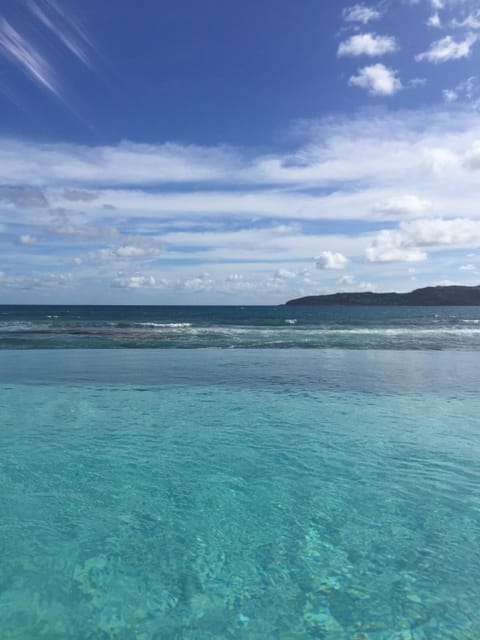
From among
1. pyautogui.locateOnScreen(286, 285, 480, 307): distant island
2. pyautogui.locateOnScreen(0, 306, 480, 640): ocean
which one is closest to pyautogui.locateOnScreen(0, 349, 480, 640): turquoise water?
pyautogui.locateOnScreen(0, 306, 480, 640): ocean

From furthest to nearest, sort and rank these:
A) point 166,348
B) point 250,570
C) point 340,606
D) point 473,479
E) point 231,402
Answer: point 166,348 < point 231,402 < point 473,479 < point 250,570 < point 340,606

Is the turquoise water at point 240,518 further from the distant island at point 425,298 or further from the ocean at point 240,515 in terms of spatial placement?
the distant island at point 425,298

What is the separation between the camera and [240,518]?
652cm

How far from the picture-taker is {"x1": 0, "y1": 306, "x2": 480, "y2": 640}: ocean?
14.8 feet

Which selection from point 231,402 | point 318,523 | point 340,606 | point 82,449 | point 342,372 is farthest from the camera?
point 342,372

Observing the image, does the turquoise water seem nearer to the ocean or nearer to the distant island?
the ocean

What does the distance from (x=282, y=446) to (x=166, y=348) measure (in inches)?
828

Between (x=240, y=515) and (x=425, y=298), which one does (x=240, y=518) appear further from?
(x=425, y=298)

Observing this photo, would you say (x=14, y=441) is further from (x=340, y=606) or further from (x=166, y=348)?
(x=166, y=348)

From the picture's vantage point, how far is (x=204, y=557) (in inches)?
217

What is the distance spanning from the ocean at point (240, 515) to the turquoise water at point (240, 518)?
0.03 metres

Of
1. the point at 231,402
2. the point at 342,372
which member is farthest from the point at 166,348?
the point at 231,402

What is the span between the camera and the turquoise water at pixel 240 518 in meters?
4.50

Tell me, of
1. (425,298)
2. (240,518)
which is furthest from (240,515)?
(425,298)
